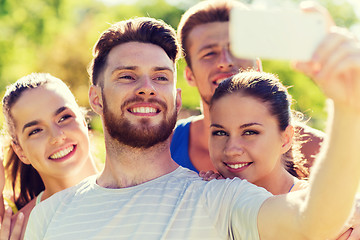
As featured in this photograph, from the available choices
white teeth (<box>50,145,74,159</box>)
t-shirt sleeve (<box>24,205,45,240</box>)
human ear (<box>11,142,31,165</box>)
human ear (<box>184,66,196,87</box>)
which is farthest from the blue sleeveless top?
t-shirt sleeve (<box>24,205,45,240</box>)

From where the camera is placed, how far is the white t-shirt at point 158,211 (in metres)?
2.23

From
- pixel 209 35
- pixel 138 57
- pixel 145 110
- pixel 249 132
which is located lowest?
pixel 249 132

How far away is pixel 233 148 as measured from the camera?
2.65m

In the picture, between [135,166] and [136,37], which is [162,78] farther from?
[135,166]

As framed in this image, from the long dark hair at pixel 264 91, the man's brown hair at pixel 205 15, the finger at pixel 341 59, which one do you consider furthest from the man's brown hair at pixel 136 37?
the finger at pixel 341 59

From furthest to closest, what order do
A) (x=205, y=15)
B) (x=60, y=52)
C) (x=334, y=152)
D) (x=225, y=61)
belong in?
1. (x=60, y=52)
2. (x=205, y=15)
3. (x=225, y=61)
4. (x=334, y=152)

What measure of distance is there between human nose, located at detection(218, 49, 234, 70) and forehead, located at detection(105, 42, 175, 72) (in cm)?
70

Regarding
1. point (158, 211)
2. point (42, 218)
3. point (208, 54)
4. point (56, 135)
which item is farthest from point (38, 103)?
point (158, 211)

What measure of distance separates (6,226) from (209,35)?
80.8 inches

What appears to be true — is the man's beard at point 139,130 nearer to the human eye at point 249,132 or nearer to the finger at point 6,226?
the human eye at point 249,132

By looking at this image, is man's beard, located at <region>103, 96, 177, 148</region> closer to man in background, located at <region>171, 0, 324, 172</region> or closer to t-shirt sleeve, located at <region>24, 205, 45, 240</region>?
t-shirt sleeve, located at <region>24, 205, 45, 240</region>

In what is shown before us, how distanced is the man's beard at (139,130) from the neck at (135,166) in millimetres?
49

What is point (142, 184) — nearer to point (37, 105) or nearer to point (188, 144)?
point (37, 105)

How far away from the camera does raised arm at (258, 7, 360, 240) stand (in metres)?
1.45
